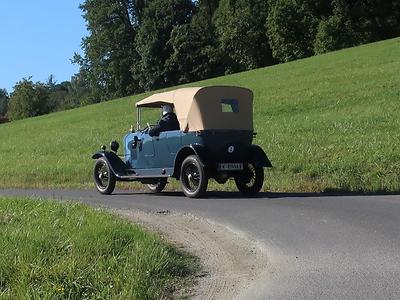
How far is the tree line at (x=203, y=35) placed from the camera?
61969 millimetres

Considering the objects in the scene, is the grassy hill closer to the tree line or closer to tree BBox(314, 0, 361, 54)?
tree BBox(314, 0, 361, 54)

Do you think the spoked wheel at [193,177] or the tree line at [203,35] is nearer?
the spoked wheel at [193,177]

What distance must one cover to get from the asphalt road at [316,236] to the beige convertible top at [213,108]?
1.50m

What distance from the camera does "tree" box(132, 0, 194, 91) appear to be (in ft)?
249

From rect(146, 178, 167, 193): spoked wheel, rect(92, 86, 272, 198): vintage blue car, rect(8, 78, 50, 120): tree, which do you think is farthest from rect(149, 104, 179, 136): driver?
rect(8, 78, 50, 120): tree

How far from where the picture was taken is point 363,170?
13.4 m

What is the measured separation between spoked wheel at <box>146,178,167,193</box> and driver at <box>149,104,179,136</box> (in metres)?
1.20

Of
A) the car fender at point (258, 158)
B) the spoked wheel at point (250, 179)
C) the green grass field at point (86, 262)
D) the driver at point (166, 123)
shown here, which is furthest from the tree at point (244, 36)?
the green grass field at point (86, 262)

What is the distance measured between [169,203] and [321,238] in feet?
15.4

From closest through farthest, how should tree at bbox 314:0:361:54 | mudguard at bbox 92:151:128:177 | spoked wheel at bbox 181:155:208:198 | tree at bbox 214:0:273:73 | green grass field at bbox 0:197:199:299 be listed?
1. green grass field at bbox 0:197:199:299
2. spoked wheel at bbox 181:155:208:198
3. mudguard at bbox 92:151:128:177
4. tree at bbox 314:0:361:54
5. tree at bbox 214:0:273:73

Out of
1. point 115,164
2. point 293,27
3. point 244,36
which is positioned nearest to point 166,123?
point 115,164

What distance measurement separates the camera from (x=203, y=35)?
74375 mm

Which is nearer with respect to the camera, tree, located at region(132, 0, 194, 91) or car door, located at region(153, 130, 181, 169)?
car door, located at region(153, 130, 181, 169)

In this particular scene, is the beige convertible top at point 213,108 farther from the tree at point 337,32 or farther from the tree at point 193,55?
Answer: the tree at point 193,55
